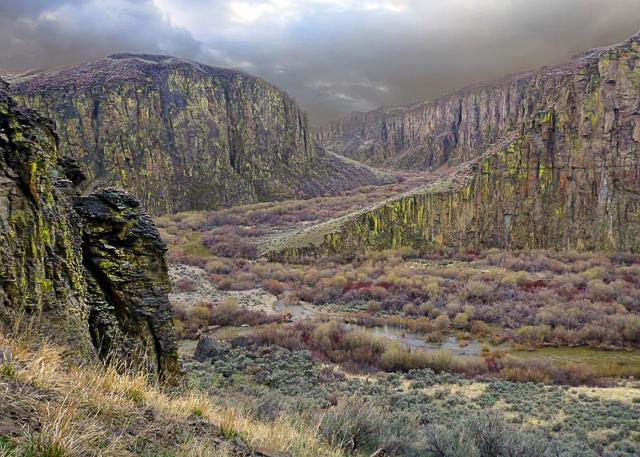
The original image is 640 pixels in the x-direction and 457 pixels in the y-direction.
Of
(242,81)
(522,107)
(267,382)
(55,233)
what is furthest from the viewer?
(242,81)

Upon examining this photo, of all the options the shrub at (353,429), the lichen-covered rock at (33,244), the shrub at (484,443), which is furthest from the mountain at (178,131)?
the shrub at (484,443)

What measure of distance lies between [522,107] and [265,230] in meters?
27.2

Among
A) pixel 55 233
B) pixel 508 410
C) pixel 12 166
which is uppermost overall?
pixel 12 166

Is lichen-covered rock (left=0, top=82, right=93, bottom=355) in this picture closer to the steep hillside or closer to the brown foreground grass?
the brown foreground grass

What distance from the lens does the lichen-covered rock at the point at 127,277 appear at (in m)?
6.05

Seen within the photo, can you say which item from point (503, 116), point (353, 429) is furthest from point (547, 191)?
point (503, 116)

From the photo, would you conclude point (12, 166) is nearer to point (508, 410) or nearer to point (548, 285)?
point (508, 410)

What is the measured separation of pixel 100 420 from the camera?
10.8ft

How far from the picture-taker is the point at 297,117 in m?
88.8

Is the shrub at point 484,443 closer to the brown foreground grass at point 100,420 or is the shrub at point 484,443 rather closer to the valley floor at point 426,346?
the valley floor at point 426,346

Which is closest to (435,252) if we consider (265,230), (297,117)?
(265,230)

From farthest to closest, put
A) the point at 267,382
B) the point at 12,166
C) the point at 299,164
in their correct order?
the point at 299,164 < the point at 267,382 < the point at 12,166

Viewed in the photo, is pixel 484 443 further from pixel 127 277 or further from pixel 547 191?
pixel 547 191

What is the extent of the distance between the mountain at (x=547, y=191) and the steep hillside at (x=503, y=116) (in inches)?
3.6
